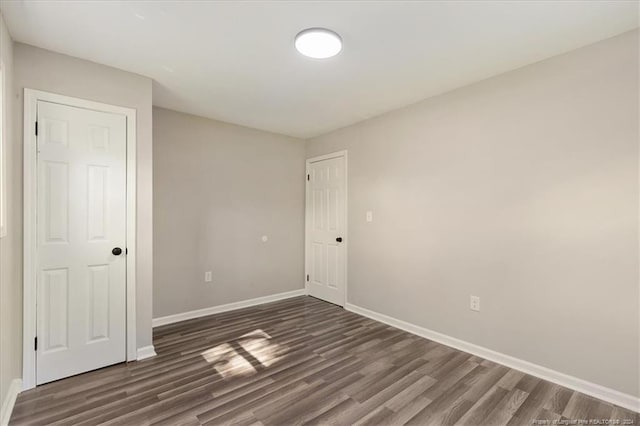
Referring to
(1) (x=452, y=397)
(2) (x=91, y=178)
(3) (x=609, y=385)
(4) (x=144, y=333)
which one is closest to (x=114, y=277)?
(4) (x=144, y=333)

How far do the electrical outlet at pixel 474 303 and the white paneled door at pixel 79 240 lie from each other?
303 cm

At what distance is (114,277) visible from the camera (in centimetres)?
245

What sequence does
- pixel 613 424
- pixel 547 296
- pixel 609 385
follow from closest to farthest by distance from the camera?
1. pixel 613 424
2. pixel 609 385
3. pixel 547 296

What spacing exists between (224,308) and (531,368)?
325cm

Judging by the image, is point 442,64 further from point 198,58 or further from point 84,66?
point 84,66

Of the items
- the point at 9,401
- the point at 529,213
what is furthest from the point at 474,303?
the point at 9,401

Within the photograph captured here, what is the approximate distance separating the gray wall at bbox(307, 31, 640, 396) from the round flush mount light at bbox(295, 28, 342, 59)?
144cm

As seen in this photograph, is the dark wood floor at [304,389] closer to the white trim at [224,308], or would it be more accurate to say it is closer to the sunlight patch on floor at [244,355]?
the sunlight patch on floor at [244,355]

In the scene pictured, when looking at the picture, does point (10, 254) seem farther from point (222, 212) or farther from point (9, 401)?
point (222, 212)

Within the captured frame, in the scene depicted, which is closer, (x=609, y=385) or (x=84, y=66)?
(x=609, y=385)

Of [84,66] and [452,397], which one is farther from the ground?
[84,66]

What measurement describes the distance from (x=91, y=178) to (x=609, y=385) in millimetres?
4031

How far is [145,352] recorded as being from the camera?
8.49 feet

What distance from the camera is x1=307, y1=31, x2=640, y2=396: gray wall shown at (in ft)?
6.55
